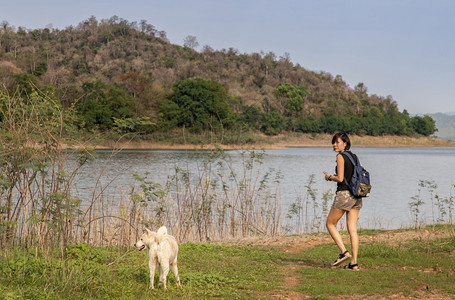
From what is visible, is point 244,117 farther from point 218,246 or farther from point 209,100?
point 218,246

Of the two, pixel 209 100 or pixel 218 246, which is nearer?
pixel 218 246

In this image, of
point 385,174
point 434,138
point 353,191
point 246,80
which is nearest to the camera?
point 353,191

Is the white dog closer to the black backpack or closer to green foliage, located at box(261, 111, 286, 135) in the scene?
the black backpack

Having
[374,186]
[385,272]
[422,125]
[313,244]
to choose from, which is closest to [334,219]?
[385,272]

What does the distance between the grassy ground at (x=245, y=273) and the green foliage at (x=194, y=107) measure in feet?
165

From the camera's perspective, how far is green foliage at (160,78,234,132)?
61.5m

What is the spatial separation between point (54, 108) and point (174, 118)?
174 ft

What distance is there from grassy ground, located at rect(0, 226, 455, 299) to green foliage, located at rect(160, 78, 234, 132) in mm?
50394

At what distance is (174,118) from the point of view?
61.5m

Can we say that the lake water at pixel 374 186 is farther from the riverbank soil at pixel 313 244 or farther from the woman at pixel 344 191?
the woman at pixel 344 191

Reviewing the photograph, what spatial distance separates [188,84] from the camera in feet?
215

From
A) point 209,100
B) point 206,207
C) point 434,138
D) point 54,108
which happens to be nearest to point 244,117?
point 209,100

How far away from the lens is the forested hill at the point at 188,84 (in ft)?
204

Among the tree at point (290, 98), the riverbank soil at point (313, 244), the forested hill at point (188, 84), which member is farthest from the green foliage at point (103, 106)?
the tree at point (290, 98)
